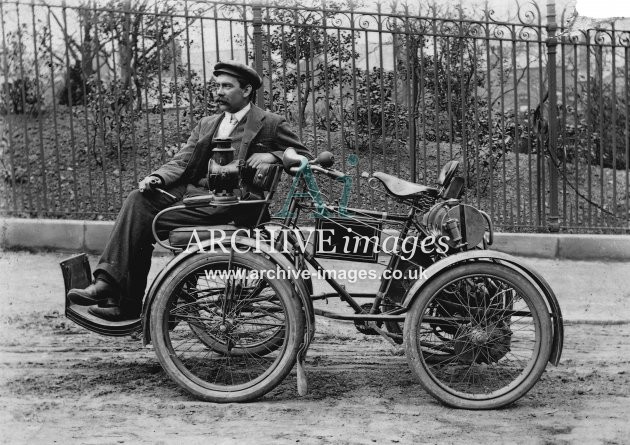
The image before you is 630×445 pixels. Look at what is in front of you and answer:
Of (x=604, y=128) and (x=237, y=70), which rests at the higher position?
(x=237, y=70)

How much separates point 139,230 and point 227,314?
26.5 inches

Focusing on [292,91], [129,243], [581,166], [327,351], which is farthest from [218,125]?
[581,166]

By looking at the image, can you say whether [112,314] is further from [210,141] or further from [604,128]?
[604,128]

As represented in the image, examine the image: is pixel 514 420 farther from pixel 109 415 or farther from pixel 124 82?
pixel 124 82

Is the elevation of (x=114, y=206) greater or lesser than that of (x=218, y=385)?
greater

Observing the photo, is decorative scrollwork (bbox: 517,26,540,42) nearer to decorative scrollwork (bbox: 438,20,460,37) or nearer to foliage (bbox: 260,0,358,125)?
decorative scrollwork (bbox: 438,20,460,37)

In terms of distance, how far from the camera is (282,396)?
4.41m

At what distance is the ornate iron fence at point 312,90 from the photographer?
24.2ft

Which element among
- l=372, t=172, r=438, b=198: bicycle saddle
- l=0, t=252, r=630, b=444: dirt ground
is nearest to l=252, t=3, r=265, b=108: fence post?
l=0, t=252, r=630, b=444: dirt ground

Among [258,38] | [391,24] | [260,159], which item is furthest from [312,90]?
[260,159]

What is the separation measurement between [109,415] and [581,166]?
22.6ft

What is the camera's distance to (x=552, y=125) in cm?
771

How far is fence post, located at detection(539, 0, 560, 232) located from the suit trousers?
3981 mm

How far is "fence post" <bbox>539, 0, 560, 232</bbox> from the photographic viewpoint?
7633 millimetres
